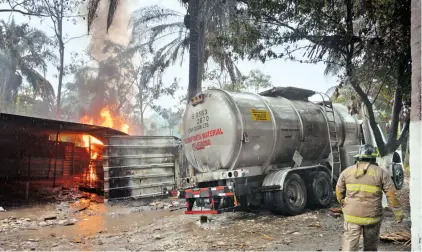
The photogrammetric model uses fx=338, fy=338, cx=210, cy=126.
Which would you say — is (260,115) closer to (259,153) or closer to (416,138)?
(259,153)

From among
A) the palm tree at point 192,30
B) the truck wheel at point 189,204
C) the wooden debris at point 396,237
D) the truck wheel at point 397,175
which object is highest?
the palm tree at point 192,30

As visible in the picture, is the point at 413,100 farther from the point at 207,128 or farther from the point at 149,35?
the point at 149,35

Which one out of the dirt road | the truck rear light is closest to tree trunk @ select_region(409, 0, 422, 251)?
the dirt road

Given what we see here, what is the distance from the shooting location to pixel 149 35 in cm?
1869

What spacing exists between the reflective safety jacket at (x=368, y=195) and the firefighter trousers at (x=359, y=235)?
8 centimetres

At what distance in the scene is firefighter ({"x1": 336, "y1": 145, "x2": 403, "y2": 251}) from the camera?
425cm

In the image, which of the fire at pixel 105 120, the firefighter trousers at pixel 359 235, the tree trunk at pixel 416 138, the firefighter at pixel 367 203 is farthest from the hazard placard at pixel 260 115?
the fire at pixel 105 120

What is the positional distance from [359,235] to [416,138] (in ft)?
4.59

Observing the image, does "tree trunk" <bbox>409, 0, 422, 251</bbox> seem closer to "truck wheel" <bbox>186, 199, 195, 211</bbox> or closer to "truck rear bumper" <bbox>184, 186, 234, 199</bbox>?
"truck rear bumper" <bbox>184, 186, 234, 199</bbox>

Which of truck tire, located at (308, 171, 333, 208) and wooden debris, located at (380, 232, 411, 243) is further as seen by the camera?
truck tire, located at (308, 171, 333, 208)

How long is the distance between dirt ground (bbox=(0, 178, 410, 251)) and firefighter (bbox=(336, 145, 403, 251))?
1.21 metres

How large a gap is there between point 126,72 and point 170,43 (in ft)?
53.3

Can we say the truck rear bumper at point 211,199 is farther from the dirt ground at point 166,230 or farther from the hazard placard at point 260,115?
the hazard placard at point 260,115

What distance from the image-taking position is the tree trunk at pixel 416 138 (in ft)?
13.3
